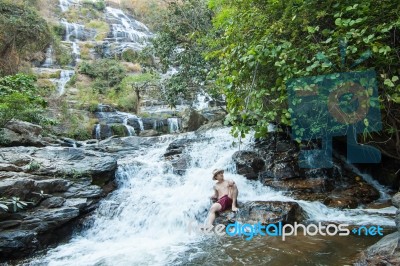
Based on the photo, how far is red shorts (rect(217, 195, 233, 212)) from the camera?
18.9ft

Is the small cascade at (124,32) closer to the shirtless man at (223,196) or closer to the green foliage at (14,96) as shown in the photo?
the green foliage at (14,96)

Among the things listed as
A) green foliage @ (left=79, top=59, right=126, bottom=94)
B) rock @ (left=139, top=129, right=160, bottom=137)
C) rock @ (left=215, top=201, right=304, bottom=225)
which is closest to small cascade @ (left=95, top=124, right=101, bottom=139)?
rock @ (left=139, top=129, right=160, bottom=137)

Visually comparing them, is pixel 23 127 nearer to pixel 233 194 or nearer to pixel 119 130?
pixel 119 130

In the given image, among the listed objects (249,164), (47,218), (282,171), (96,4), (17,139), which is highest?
(96,4)

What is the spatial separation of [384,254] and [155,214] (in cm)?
415

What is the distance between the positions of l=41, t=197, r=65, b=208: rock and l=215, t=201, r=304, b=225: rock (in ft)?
10.4

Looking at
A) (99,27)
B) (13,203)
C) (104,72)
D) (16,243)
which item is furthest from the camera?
(99,27)

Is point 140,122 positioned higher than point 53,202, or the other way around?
point 140,122

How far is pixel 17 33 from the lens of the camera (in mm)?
12039

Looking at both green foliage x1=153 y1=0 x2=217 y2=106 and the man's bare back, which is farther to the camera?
green foliage x1=153 y1=0 x2=217 y2=106

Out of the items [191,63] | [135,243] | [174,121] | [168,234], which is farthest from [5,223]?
[174,121]

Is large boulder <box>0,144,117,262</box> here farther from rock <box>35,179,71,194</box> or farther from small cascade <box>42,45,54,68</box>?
small cascade <box>42,45,54,68</box>

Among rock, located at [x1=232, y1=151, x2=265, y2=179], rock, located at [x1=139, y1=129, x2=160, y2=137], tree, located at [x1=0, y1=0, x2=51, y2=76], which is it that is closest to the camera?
rock, located at [x1=232, y1=151, x2=265, y2=179]

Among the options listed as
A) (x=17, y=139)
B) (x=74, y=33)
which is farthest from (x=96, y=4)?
(x=17, y=139)
